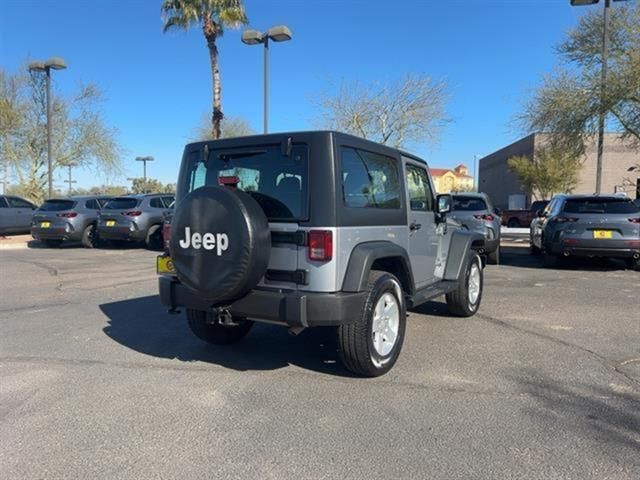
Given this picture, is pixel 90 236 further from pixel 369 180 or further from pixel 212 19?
pixel 369 180

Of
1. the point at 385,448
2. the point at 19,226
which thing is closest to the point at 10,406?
the point at 385,448

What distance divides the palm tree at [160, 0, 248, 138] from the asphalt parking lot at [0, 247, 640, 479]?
583 inches

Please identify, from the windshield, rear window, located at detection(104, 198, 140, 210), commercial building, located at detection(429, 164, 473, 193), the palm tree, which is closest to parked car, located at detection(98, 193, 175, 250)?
rear window, located at detection(104, 198, 140, 210)

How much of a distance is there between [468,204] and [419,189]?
20.2 feet

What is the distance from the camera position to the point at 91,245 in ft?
54.0

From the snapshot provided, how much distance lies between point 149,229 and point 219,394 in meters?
12.1

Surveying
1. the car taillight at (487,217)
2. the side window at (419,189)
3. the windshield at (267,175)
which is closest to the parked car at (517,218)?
the car taillight at (487,217)

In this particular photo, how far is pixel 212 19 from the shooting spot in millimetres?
20438

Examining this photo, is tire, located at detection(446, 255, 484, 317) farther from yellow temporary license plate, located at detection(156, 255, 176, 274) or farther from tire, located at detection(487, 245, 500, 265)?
tire, located at detection(487, 245, 500, 265)

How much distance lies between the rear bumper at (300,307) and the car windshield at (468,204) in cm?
779

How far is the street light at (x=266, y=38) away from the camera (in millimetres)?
15680

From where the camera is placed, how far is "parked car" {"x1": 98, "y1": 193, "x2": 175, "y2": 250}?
15133 millimetres

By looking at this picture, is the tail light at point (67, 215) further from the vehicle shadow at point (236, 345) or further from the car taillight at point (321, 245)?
the car taillight at point (321, 245)

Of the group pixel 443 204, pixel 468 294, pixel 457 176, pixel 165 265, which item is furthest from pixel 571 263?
pixel 457 176
